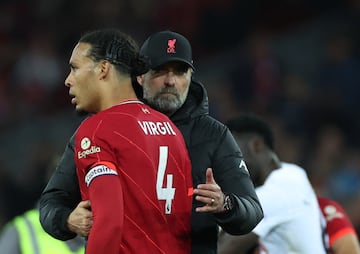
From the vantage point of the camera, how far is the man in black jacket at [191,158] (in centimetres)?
405

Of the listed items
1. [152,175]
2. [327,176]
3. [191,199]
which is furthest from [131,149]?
[327,176]

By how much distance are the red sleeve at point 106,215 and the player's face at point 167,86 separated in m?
0.61

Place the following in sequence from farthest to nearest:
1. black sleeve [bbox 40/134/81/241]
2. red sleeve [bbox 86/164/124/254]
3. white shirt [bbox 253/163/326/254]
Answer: white shirt [bbox 253/163/326/254] → black sleeve [bbox 40/134/81/241] → red sleeve [bbox 86/164/124/254]

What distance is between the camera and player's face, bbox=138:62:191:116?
13.8ft

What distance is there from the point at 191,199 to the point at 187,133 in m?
0.33

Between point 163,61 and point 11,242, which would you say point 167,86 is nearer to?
point 163,61

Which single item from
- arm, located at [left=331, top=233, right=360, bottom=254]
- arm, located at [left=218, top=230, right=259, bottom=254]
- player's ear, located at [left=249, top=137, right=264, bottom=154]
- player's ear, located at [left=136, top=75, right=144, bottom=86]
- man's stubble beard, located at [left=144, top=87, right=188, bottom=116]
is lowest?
arm, located at [left=331, top=233, right=360, bottom=254]

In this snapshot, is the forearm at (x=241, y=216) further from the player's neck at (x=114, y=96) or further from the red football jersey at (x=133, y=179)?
the player's neck at (x=114, y=96)

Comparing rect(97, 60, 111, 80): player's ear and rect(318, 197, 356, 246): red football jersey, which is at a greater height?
rect(97, 60, 111, 80): player's ear

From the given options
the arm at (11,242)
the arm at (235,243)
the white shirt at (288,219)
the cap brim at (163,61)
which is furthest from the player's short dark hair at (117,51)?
the arm at (11,242)

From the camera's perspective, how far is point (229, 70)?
486 inches

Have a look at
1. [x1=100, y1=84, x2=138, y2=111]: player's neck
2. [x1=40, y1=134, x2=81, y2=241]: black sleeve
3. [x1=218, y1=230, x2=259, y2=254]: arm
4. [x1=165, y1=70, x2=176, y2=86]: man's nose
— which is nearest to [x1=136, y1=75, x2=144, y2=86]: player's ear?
[x1=165, y1=70, x2=176, y2=86]: man's nose

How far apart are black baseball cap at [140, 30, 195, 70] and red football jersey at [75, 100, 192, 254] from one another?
0.28 m

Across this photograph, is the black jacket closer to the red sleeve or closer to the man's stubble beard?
the man's stubble beard
